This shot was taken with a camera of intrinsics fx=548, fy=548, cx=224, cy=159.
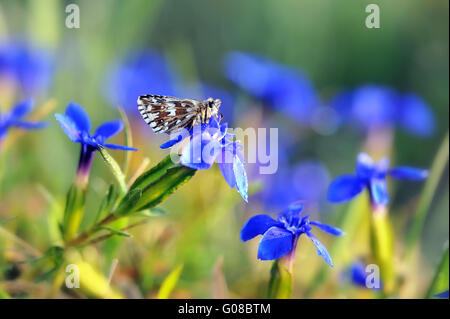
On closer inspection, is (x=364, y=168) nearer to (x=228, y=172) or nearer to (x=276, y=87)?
(x=228, y=172)

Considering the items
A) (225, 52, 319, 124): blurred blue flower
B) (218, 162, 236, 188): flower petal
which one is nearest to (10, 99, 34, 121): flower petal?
(218, 162, 236, 188): flower petal

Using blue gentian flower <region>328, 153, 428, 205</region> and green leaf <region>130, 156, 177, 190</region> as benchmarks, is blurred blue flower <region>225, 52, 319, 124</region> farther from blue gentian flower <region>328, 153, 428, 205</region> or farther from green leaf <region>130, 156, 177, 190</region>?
green leaf <region>130, 156, 177, 190</region>

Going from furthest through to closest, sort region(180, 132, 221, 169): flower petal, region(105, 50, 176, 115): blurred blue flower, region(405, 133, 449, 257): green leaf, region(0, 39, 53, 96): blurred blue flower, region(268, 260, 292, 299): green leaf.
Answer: region(105, 50, 176, 115): blurred blue flower, region(0, 39, 53, 96): blurred blue flower, region(405, 133, 449, 257): green leaf, region(268, 260, 292, 299): green leaf, region(180, 132, 221, 169): flower petal

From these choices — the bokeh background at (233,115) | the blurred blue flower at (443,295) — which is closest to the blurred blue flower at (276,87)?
the bokeh background at (233,115)

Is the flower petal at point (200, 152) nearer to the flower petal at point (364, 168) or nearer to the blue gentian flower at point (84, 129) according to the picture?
the blue gentian flower at point (84, 129)

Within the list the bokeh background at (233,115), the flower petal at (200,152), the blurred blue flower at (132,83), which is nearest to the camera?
the flower petal at (200,152)

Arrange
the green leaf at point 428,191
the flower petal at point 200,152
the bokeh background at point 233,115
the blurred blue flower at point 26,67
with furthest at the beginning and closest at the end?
the blurred blue flower at point 26,67, the bokeh background at point 233,115, the green leaf at point 428,191, the flower petal at point 200,152
